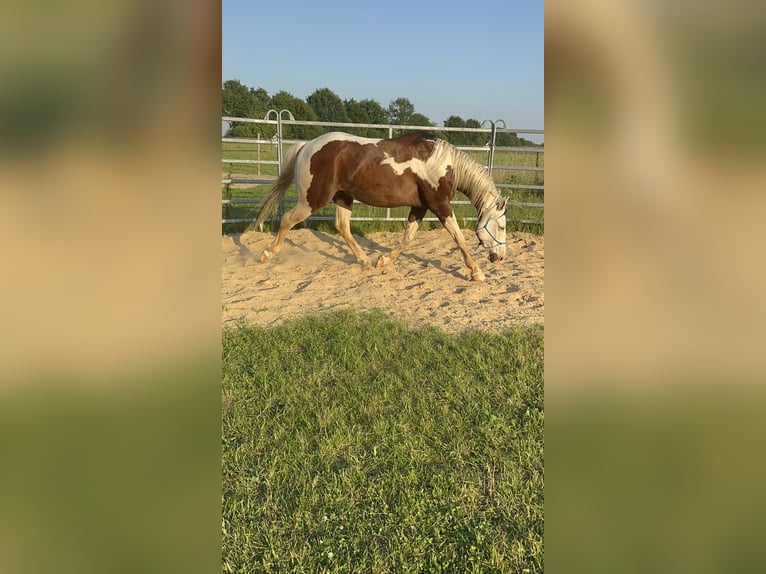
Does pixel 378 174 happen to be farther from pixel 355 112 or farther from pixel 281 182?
pixel 355 112

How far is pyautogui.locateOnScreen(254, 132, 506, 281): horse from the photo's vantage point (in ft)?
17.5

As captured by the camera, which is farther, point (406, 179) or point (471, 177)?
point (406, 179)

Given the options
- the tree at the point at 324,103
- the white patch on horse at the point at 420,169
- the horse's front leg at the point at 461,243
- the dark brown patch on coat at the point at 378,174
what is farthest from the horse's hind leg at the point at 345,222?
the tree at the point at 324,103

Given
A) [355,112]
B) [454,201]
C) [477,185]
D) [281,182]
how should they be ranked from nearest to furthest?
[477,185] → [281,182] → [454,201] → [355,112]

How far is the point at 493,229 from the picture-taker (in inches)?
213

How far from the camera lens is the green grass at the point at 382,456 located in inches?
64.9

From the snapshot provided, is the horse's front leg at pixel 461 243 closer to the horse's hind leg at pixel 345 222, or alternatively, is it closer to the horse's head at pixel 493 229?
the horse's head at pixel 493 229
